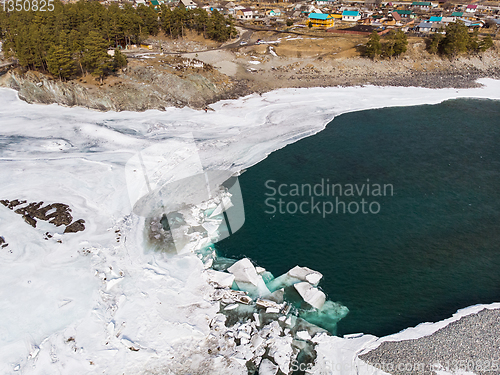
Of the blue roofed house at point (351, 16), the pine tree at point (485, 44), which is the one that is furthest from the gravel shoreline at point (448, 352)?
the blue roofed house at point (351, 16)

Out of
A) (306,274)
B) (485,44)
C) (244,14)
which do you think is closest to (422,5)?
(485,44)

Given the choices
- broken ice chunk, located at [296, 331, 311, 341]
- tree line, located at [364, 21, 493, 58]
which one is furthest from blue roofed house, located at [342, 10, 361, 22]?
broken ice chunk, located at [296, 331, 311, 341]

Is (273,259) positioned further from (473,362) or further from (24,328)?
(24,328)

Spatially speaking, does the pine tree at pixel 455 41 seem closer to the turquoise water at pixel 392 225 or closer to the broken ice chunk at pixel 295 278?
the turquoise water at pixel 392 225

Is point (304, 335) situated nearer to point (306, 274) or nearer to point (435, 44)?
point (306, 274)

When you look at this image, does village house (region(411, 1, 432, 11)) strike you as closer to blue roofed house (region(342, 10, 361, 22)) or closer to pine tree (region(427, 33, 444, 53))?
blue roofed house (region(342, 10, 361, 22))
